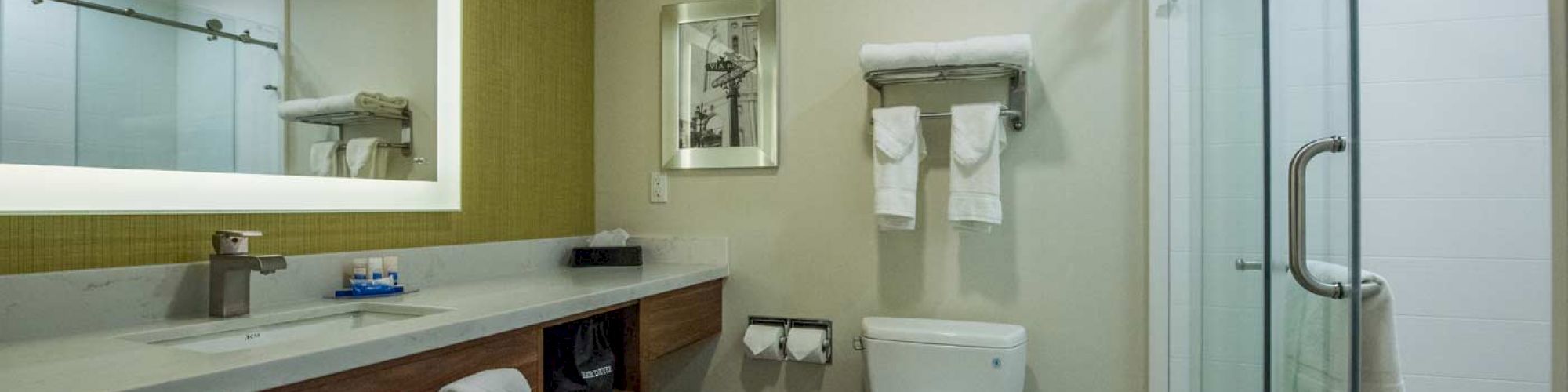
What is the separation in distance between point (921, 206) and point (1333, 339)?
127 centimetres

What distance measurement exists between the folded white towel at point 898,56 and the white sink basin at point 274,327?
1172 mm

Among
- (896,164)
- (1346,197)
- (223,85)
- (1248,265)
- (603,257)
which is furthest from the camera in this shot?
(603,257)

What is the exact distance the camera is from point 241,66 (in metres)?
1.39

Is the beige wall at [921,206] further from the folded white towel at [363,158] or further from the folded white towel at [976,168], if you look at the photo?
the folded white towel at [363,158]

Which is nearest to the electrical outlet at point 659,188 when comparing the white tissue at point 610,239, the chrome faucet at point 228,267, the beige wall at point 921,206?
the beige wall at point 921,206

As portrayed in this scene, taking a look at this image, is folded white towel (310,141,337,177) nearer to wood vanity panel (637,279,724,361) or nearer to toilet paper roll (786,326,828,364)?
wood vanity panel (637,279,724,361)

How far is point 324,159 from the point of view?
155 cm

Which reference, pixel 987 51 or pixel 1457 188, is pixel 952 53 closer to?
pixel 987 51

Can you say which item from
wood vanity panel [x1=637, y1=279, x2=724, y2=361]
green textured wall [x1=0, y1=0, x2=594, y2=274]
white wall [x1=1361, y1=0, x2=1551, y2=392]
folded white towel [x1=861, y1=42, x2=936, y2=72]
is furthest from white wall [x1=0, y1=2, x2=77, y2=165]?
white wall [x1=1361, y1=0, x2=1551, y2=392]

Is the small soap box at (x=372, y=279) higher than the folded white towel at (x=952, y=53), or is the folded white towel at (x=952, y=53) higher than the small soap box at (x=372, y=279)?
the folded white towel at (x=952, y=53)

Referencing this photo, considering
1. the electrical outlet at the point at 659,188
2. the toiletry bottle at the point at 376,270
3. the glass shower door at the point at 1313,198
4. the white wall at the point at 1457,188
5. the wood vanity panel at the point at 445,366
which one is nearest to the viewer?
the glass shower door at the point at 1313,198

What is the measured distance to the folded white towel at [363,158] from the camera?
1.61 metres

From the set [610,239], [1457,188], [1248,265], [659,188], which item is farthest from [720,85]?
[1457,188]

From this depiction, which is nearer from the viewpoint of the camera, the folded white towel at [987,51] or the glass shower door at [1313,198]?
the glass shower door at [1313,198]
